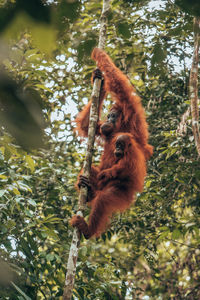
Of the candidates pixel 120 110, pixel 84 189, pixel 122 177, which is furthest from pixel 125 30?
pixel 120 110

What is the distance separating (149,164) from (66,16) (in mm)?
4256

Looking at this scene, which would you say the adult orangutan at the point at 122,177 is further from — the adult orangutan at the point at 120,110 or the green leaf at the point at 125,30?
the green leaf at the point at 125,30

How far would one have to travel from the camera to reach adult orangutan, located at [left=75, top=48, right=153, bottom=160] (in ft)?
13.2

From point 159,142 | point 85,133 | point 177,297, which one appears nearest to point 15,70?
point 85,133

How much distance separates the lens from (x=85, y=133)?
14.8ft

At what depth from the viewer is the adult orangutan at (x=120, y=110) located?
13.2 feet

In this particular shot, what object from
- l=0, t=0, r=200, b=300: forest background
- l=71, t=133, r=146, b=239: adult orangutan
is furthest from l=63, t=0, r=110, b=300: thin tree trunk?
l=71, t=133, r=146, b=239: adult orangutan

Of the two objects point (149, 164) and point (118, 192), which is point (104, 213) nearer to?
point (118, 192)

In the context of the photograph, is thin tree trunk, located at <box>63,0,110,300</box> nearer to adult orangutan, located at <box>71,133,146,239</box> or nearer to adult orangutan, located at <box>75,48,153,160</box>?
adult orangutan, located at <box>75,48,153,160</box>

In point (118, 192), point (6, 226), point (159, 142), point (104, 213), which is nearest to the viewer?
point (6, 226)

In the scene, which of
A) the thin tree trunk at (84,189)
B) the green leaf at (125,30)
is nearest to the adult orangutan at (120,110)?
the thin tree trunk at (84,189)

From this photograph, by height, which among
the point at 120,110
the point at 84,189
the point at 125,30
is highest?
the point at 120,110

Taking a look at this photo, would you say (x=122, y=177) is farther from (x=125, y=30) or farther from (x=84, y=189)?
(x=125, y=30)

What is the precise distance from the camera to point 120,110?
4.38m
